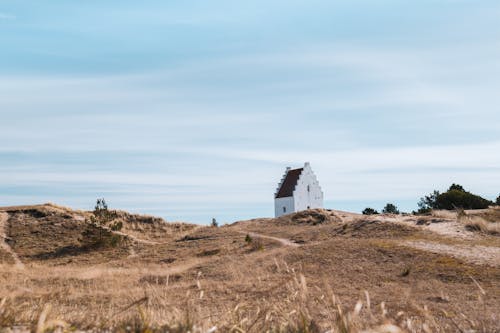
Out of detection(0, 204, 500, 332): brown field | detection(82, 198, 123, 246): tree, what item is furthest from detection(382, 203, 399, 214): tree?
detection(82, 198, 123, 246): tree

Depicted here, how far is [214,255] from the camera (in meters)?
33.8

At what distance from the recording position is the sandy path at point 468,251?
2408cm

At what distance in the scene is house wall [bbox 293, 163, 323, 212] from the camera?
67.7 meters

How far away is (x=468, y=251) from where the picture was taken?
85.9ft

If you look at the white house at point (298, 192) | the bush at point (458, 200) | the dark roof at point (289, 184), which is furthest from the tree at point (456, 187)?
the dark roof at point (289, 184)

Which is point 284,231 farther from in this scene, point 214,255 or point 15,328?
point 15,328

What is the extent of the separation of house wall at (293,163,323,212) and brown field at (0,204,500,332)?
16.5 meters

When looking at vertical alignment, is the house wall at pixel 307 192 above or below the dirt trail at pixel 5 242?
above

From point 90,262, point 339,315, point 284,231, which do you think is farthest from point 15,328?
point 284,231

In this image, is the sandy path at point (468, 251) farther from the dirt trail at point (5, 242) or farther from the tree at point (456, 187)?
the tree at point (456, 187)

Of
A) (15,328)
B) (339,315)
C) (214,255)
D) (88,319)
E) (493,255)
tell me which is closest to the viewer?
(339,315)

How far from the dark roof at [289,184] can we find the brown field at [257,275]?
57.0 feet

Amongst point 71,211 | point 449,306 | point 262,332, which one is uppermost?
point 71,211

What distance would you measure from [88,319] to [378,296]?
1369 cm
